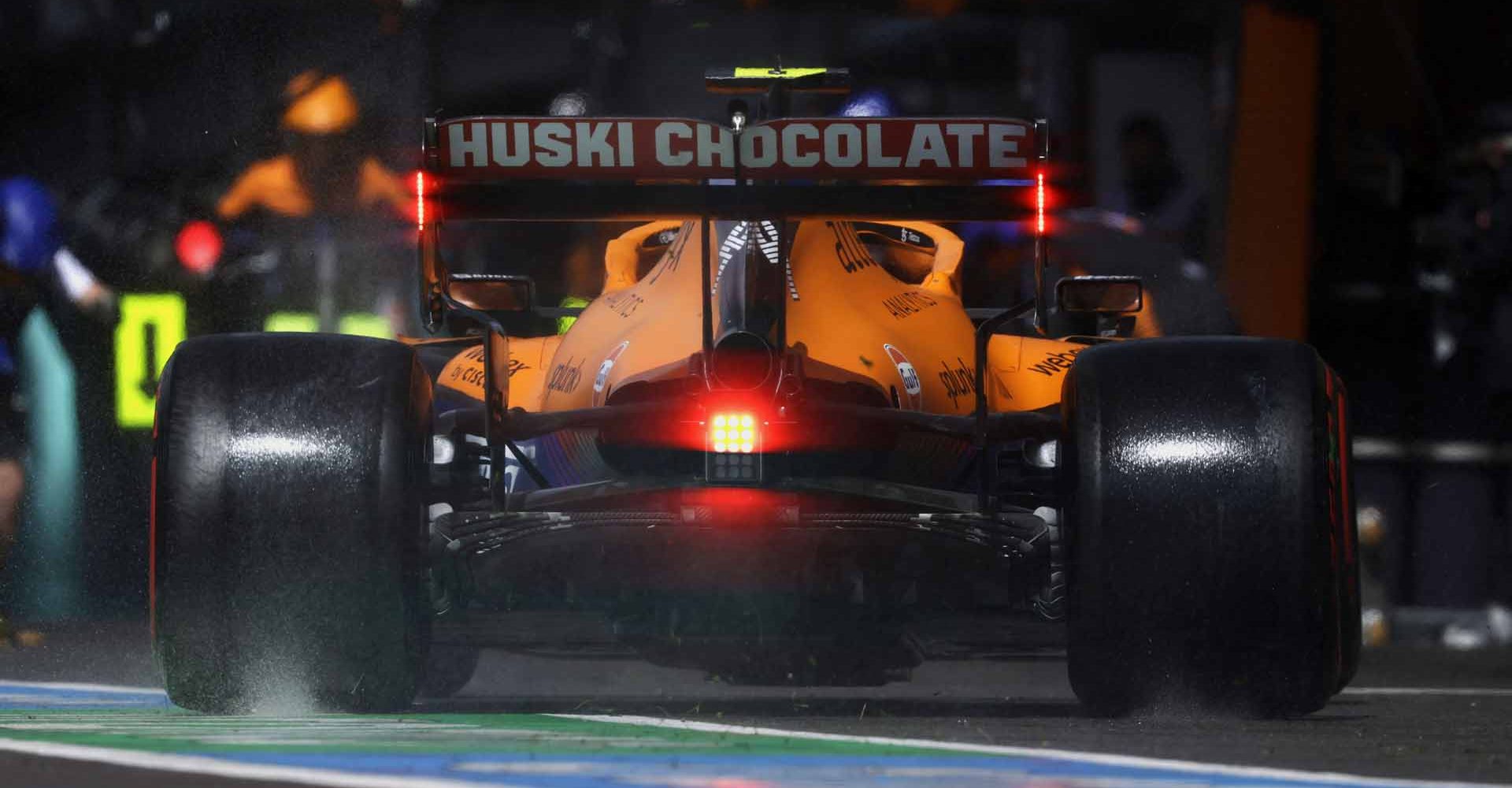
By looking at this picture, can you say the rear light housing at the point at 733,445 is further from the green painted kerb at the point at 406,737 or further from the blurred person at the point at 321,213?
the blurred person at the point at 321,213

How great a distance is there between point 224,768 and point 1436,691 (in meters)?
4.80

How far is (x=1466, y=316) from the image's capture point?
11938 mm

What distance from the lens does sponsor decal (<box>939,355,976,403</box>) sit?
21.2ft

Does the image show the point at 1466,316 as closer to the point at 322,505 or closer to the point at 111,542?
the point at 111,542

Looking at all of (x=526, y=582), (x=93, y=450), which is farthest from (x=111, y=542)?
(x=526, y=582)

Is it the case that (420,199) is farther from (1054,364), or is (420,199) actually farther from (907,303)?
(1054,364)

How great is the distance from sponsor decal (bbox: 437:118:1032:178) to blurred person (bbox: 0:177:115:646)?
6747mm

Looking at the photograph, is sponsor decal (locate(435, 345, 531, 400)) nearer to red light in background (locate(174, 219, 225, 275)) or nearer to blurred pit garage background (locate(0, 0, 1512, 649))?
blurred pit garage background (locate(0, 0, 1512, 649))

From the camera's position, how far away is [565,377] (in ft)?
21.5

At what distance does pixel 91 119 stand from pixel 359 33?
155 cm

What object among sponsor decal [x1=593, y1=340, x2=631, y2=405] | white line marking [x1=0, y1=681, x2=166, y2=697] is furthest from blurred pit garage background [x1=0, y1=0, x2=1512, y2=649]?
sponsor decal [x1=593, y1=340, x2=631, y2=405]

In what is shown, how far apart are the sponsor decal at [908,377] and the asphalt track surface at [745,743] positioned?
81 centimetres

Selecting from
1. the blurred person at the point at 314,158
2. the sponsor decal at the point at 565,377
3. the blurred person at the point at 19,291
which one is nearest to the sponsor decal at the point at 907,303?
the sponsor decal at the point at 565,377

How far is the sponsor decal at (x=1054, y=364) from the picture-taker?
A: 7266mm
